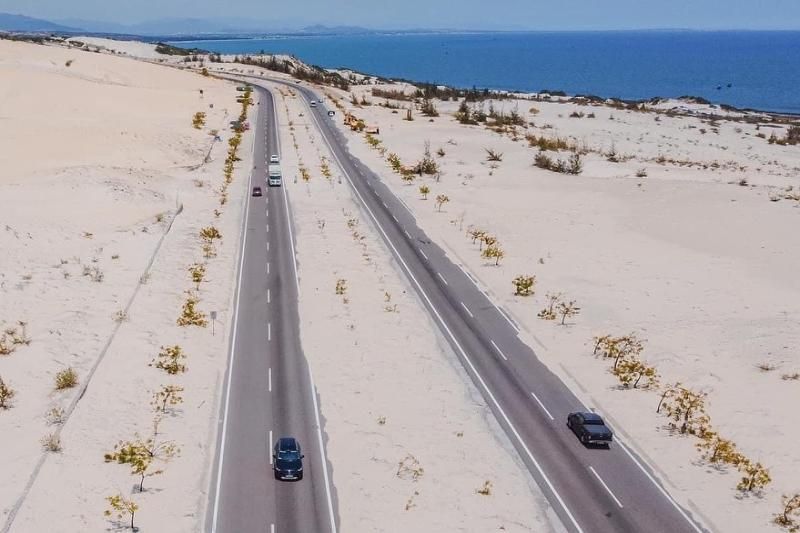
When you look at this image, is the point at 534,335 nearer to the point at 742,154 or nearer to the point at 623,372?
the point at 623,372

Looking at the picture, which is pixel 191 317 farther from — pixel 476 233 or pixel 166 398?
pixel 476 233

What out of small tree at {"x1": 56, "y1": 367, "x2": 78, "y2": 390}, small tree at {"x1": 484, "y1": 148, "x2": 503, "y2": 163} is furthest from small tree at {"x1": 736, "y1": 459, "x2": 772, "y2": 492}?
small tree at {"x1": 484, "y1": 148, "x2": 503, "y2": 163}

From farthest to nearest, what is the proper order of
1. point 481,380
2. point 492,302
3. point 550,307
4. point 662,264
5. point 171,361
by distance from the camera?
point 662,264 < point 492,302 < point 550,307 < point 481,380 < point 171,361

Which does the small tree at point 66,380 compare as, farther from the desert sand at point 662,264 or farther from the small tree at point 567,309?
the small tree at point 567,309

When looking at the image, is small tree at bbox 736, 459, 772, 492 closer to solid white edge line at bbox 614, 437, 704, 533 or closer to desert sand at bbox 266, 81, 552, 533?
solid white edge line at bbox 614, 437, 704, 533

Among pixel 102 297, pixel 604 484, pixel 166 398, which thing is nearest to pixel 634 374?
pixel 604 484

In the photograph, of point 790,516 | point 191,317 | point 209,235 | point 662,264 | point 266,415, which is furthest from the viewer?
point 209,235

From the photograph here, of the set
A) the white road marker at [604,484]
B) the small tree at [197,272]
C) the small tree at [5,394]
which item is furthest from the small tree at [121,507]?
the small tree at [197,272]
